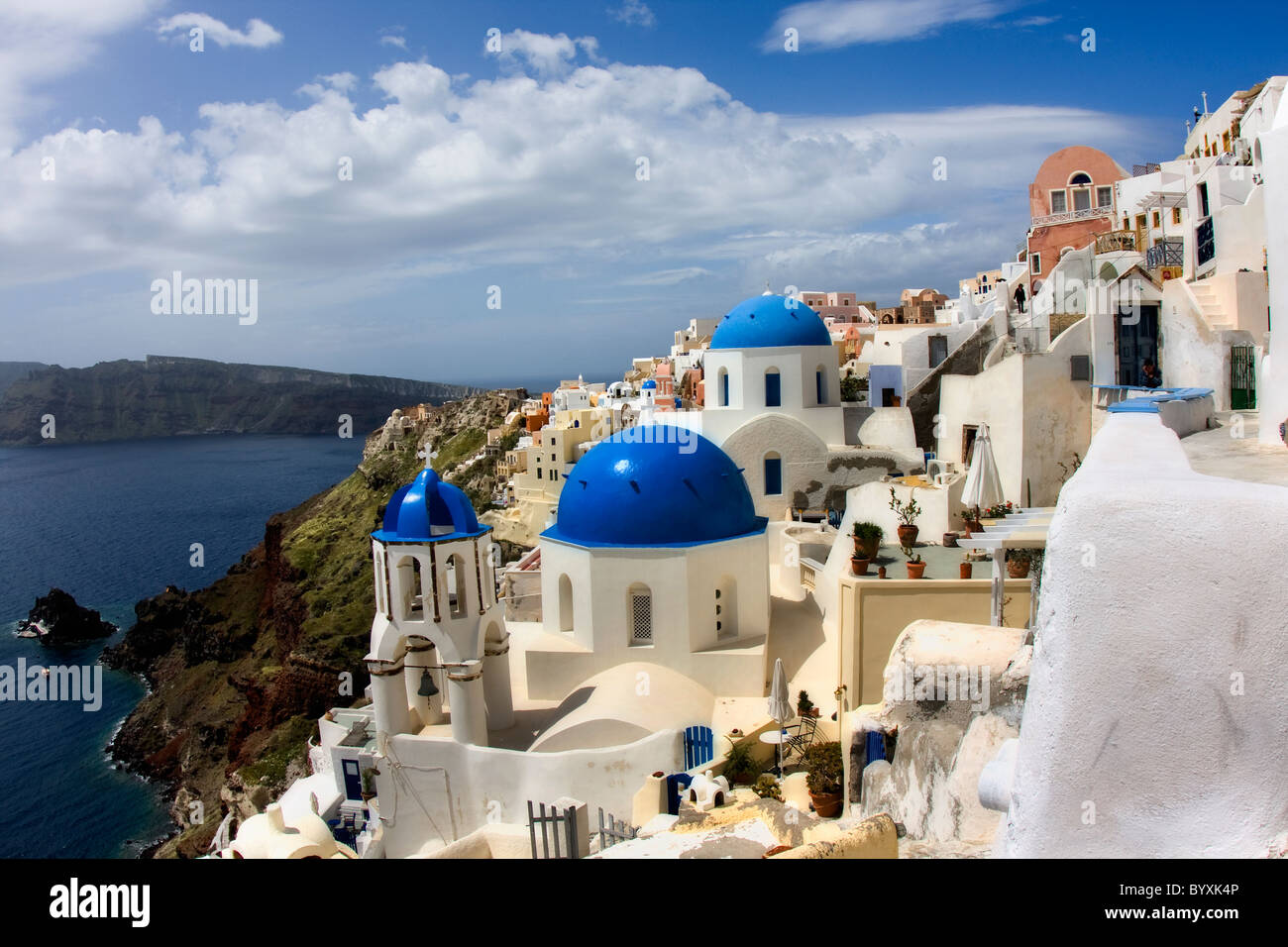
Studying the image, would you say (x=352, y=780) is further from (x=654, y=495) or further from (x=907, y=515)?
(x=907, y=515)

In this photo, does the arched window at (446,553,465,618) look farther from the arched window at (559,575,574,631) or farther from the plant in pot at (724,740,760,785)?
the plant in pot at (724,740,760,785)

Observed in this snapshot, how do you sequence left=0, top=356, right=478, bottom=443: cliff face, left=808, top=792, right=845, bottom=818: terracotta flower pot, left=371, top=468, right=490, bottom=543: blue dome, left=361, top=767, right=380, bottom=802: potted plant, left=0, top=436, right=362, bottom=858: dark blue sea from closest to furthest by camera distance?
left=808, top=792, right=845, bottom=818: terracotta flower pot → left=371, top=468, right=490, bottom=543: blue dome → left=361, top=767, right=380, bottom=802: potted plant → left=0, top=436, right=362, bottom=858: dark blue sea → left=0, top=356, right=478, bottom=443: cliff face

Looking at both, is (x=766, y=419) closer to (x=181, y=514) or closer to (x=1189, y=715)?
(x=1189, y=715)

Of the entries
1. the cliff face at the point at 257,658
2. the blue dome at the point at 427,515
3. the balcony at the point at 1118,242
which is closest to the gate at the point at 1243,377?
the blue dome at the point at 427,515

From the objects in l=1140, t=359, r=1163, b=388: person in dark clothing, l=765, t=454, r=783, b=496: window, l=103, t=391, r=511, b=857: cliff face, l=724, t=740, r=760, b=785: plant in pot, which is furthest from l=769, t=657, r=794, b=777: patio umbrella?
l=103, t=391, r=511, b=857: cliff face
